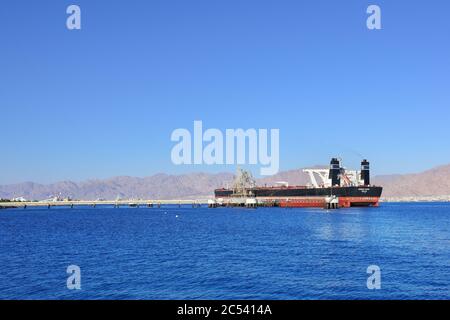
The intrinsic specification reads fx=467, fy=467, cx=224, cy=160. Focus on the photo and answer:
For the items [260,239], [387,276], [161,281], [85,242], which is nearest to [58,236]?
[85,242]

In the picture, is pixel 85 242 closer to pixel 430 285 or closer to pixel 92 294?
pixel 92 294

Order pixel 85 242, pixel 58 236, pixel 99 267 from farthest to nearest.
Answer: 1. pixel 58 236
2. pixel 85 242
3. pixel 99 267

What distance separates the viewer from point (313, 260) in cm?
5050

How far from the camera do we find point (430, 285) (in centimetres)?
3747

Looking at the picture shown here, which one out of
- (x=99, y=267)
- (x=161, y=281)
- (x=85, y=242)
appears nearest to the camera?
(x=161, y=281)
